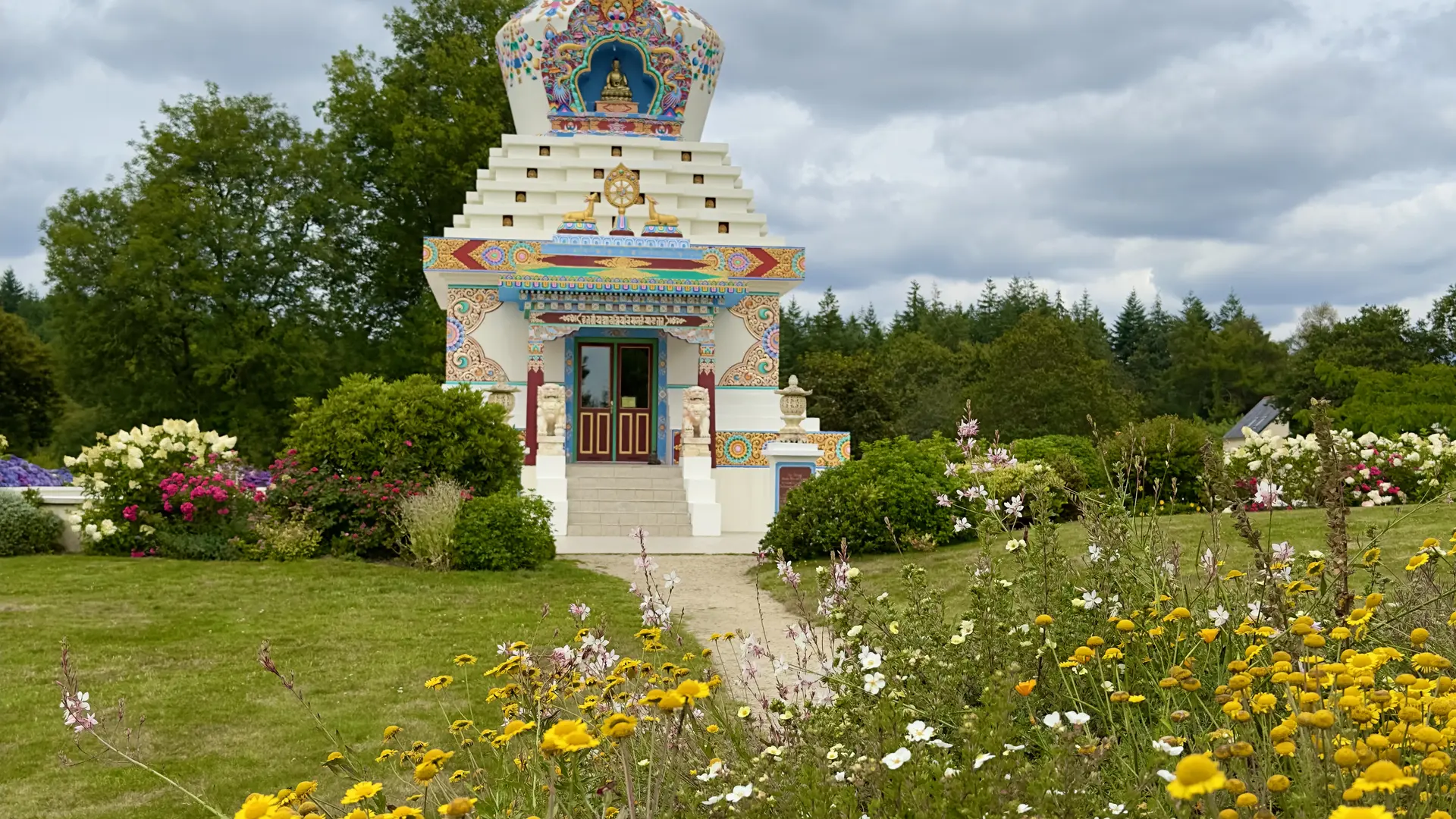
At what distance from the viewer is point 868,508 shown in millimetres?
13508

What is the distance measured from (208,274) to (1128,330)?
5993 cm

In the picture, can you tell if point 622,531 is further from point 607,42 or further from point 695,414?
point 607,42

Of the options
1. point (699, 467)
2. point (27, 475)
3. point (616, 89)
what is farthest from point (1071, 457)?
point (27, 475)

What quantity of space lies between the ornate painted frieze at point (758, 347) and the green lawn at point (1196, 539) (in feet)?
24.8

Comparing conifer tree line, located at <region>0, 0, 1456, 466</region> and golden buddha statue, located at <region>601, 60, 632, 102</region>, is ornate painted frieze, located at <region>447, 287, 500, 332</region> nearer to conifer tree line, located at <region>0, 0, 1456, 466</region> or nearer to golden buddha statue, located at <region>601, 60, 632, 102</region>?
golden buddha statue, located at <region>601, 60, 632, 102</region>

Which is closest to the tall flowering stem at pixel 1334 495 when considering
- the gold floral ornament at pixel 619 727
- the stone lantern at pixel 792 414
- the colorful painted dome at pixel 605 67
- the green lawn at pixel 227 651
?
the gold floral ornament at pixel 619 727

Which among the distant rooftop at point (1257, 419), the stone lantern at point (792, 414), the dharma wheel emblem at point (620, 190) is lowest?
the stone lantern at point (792, 414)

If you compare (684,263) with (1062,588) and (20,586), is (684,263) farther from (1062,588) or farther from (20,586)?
(1062,588)

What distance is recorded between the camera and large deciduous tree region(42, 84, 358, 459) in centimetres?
2877

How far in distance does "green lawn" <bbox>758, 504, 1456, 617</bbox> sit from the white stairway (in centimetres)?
376

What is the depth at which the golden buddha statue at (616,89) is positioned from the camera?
23.0 m

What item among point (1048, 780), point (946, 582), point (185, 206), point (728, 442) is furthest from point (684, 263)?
point (1048, 780)

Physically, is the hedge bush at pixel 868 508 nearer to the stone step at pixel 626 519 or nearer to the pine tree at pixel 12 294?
the stone step at pixel 626 519

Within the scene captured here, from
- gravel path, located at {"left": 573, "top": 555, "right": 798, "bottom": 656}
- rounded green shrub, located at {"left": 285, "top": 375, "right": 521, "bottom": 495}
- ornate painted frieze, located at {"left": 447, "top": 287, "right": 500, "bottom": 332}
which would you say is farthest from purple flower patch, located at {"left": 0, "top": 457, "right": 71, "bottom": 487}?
gravel path, located at {"left": 573, "top": 555, "right": 798, "bottom": 656}
